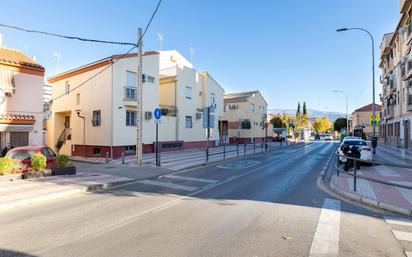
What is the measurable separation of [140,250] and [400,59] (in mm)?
38671

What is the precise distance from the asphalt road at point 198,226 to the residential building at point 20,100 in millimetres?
10927

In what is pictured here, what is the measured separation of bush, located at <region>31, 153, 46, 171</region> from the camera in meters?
12.2

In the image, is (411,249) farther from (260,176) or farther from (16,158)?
(16,158)

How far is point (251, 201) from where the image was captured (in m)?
8.03

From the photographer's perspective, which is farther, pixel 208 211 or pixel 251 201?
pixel 251 201

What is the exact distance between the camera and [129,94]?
23469 millimetres

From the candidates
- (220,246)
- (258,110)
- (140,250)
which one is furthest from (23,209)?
(258,110)

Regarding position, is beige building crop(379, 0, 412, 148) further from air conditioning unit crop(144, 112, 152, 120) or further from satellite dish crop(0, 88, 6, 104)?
satellite dish crop(0, 88, 6, 104)

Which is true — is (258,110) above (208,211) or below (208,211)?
above

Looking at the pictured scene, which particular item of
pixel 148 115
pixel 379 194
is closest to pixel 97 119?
pixel 148 115

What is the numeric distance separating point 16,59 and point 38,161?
30.2ft

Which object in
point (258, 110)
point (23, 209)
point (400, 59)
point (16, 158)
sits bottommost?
point (23, 209)

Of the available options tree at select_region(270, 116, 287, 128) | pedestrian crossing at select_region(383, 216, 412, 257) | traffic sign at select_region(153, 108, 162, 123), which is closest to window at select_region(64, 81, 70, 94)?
traffic sign at select_region(153, 108, 162, 123)

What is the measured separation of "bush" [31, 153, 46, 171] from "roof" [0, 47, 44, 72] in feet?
25.9
